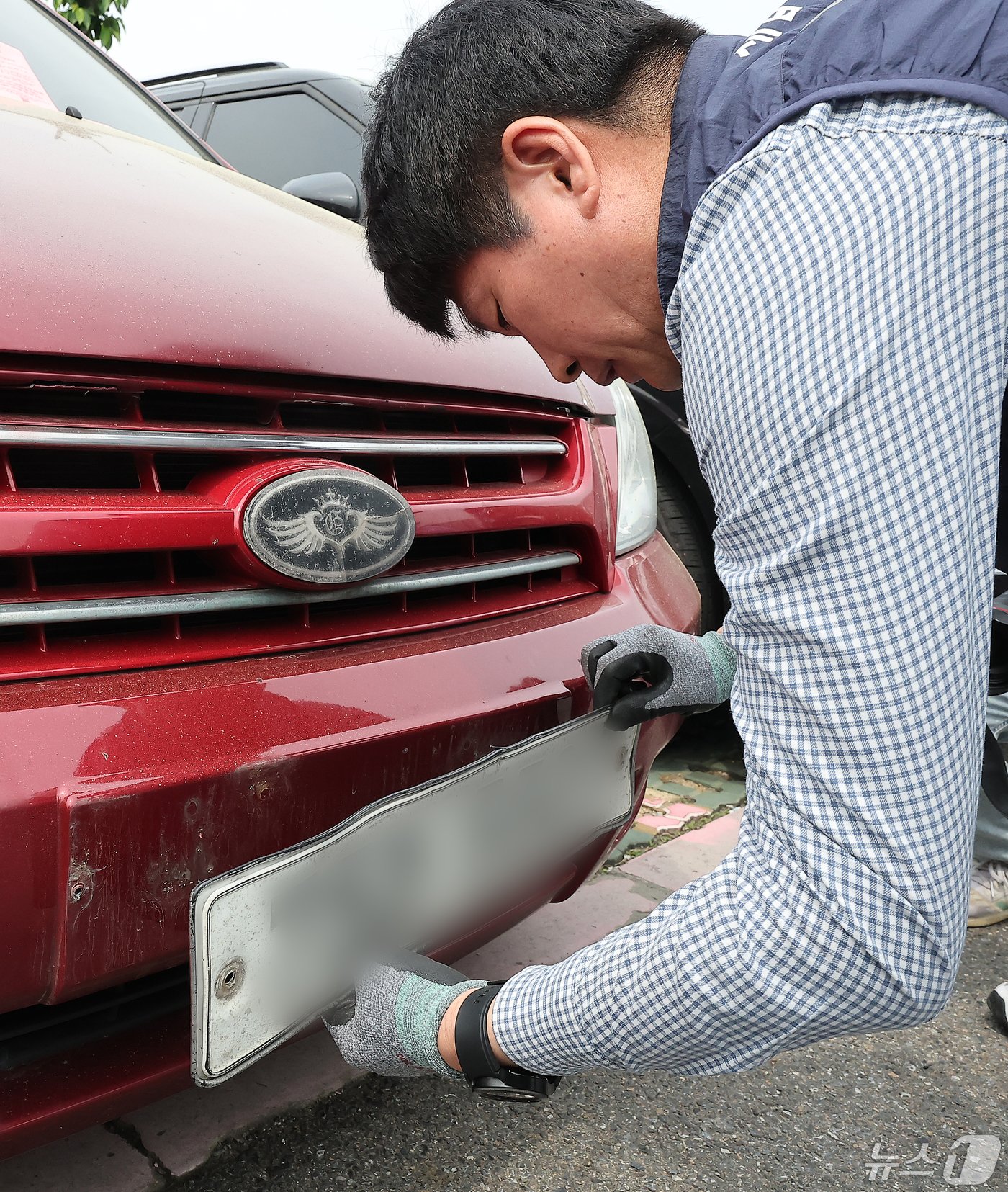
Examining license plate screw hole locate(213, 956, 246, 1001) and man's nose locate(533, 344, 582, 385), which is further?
man's nose locate(533, 344, 582, 385)

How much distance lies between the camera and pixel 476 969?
1869 millimetres

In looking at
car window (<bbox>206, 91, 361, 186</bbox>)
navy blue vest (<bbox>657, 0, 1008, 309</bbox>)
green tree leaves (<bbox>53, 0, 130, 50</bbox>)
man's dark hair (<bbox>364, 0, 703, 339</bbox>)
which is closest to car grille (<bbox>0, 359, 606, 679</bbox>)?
man's dark hair (<bbox>364, 0, 703, 339</bbox>)

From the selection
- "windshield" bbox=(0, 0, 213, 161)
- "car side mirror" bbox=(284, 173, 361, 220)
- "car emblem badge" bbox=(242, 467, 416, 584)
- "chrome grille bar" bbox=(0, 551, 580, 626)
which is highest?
"windshield" bbox=(0, 0, 213, 161)

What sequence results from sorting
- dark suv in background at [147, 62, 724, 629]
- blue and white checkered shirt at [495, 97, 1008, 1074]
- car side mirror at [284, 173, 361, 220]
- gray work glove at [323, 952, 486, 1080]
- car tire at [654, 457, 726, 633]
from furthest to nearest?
dark suv in background at [147, 62, 724, 629] → car tire at [654, 457, 726, 633] → car side mirror at [284, 173, 361, 220] → gray work glove at [323, 952, 486, 1080] → blue and white checkered shirt at [495, 97, 1008, 1074]

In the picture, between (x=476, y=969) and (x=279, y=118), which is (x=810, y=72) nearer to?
(x=476, y=969)

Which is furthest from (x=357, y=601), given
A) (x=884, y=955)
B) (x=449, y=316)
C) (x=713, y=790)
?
(x=713, y=790)

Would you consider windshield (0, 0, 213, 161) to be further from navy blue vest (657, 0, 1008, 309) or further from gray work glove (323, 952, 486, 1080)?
gray work glove (323, 952, 486, 1080)

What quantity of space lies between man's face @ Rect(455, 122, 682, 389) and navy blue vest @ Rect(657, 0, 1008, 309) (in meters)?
0.05

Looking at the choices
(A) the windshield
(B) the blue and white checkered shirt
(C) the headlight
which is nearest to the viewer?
(B) the blue and white checkered shirt

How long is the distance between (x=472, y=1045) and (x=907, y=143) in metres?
0.95

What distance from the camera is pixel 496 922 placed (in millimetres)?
1397

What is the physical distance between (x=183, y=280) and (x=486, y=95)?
40 centimetres

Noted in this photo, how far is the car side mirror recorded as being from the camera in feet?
6.97

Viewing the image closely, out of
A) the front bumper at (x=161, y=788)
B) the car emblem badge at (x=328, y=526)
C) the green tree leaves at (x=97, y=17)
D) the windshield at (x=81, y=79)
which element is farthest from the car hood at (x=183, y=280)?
the green tree leaves at (x=97, y=17)
